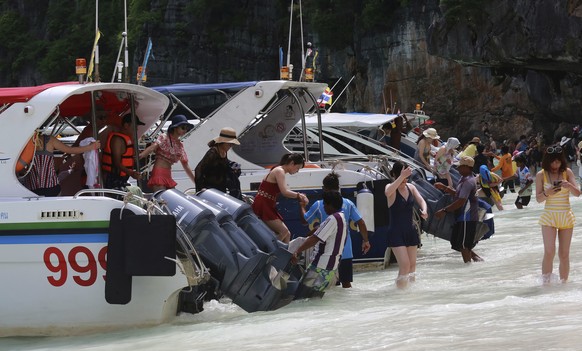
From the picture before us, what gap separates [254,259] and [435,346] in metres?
2.29

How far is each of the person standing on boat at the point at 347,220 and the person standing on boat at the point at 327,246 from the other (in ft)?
1.96

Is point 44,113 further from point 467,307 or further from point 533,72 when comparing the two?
point 533,72

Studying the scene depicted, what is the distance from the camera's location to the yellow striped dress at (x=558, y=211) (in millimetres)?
11914

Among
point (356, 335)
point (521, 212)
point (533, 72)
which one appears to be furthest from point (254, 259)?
point (533, 72)

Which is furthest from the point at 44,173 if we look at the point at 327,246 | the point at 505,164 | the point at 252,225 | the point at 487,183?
the point at 505,164

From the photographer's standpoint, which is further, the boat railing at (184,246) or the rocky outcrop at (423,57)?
the rocky outcrop at (423,57)

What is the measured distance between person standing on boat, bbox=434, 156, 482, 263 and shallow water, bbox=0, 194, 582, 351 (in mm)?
1701

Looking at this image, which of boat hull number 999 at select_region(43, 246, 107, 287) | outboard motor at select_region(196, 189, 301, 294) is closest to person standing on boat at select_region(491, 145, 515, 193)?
outboard motor at select_region(196, 189, 301, 294)

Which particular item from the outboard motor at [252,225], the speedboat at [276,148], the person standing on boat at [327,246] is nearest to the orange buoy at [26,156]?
the outboard motor at [252,225]

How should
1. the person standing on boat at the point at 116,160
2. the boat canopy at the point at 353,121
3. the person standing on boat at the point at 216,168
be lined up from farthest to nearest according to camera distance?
1. the boat canopy at the point at 353,121
2. the person standing on boat at the point at 216,168
3. the person standing on boat at the point at 116,160

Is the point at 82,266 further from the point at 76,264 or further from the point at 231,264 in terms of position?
the point at 231,264

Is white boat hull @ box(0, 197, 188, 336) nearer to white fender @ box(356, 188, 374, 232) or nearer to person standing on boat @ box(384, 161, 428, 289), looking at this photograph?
person standing on boat @ box(384, 161, 428, 289)

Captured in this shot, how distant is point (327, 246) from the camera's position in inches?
459

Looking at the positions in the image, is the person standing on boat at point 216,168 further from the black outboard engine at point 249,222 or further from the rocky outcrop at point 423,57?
the rocky outcrop at point 423,57
